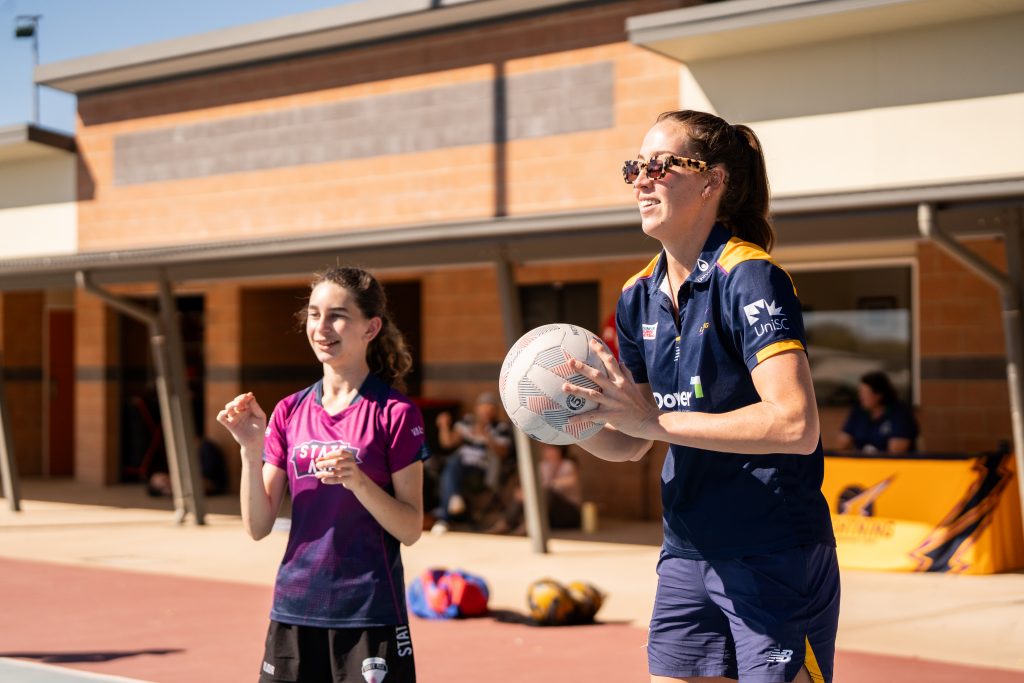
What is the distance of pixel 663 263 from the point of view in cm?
314

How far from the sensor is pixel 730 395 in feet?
9.43

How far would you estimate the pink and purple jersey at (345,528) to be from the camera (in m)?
3.74

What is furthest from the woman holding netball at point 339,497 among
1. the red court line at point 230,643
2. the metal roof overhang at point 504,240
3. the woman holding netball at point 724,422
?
the metal roof overhang at point 504,240

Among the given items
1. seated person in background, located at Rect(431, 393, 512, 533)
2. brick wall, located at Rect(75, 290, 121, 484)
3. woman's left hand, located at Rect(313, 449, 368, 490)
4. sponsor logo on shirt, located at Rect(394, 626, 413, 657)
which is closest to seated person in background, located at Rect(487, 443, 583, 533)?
seated person in background, located at Rect(431, 393, 512, 533)

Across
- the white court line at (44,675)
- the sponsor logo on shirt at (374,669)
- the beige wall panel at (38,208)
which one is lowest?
the white court line at (44,675)

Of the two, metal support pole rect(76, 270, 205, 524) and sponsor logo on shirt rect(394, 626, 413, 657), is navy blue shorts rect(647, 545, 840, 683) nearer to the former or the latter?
sponsor logo on shirt rect(394, 626, 413, 657)

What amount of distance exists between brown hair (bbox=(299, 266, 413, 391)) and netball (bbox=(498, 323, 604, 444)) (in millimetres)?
1088

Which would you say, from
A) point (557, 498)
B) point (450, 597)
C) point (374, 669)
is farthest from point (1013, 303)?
point (374, 669)

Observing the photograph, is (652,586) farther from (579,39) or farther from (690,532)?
(690,532)

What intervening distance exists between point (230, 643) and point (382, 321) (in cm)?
453

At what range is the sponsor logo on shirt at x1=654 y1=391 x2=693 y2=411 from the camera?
Result: 2.94m

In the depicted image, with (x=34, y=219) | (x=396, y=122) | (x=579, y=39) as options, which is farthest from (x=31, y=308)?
(x=579, y=39)

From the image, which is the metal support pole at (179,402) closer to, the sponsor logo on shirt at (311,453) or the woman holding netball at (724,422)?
the sponsor logo on shirt at (311,453)

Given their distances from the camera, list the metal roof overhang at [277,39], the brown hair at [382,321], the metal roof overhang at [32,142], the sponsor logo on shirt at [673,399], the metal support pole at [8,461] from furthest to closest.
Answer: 1. the metal roof overhang at [32,142]
2. the metal support pole at [8,461]
3. the metal roof overhang at [277,39]
4. the brown hair at [382,321]
5. the sponsor logo on shirt at [673,399]
